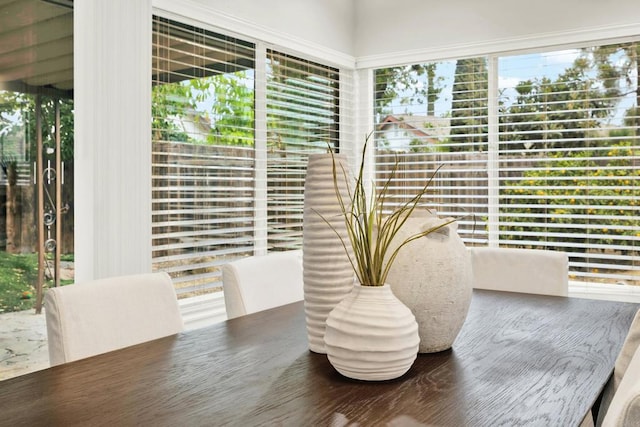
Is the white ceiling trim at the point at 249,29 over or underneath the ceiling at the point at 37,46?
over

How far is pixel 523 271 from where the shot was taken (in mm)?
2457

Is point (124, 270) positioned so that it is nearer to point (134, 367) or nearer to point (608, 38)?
point (134, 367)

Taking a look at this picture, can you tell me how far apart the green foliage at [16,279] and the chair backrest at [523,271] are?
5.86 ft

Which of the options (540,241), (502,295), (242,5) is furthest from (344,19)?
(502,295)

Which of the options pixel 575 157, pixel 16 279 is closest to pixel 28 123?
pixel 16 279

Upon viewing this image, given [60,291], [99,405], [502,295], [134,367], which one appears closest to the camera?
[99,405]

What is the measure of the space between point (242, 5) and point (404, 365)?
2.59 meters

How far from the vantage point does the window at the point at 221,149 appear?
2906 mm

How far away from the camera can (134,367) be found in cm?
130

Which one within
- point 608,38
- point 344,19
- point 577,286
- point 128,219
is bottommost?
point 577,286

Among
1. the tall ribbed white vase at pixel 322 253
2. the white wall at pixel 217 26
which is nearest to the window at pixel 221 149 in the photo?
the white wall at pixel 217 26

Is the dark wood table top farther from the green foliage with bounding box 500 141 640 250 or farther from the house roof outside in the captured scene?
the house roof outside

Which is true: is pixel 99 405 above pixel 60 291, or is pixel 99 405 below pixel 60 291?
below

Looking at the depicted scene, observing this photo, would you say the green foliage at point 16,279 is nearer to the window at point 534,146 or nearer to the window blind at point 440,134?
the window blind at point 440,134
